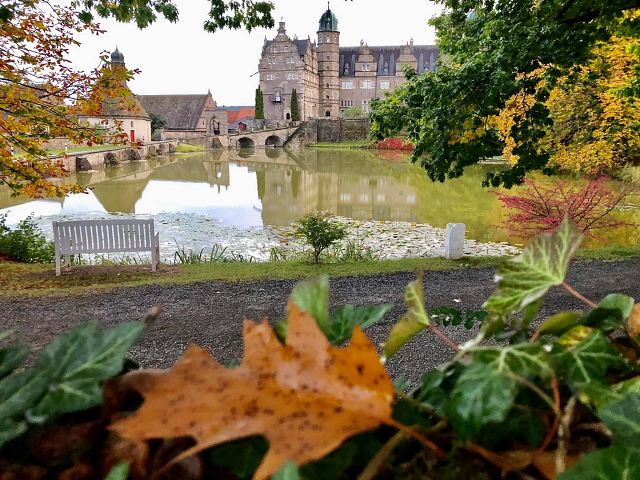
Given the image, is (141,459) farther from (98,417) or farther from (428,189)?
(428,189)

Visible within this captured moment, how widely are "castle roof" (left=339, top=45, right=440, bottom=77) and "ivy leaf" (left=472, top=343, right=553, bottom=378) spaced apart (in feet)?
247

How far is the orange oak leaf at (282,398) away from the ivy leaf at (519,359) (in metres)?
0.11

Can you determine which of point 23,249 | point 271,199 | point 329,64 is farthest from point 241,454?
point 329,64

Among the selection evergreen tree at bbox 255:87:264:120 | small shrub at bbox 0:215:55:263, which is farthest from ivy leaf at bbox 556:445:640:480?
evergreen tree at bbox 255:87:264:120

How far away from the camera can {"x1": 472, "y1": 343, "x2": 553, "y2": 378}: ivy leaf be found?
0.48m

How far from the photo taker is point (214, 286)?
25.4ft

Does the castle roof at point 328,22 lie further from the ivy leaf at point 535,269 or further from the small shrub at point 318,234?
the ivy leaf at point 535,269

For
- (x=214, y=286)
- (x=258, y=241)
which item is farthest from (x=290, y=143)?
(x=214, y=286)

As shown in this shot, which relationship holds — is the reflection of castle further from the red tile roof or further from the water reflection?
the red tile roof

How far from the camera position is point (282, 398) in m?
0.47

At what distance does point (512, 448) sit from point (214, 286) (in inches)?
295

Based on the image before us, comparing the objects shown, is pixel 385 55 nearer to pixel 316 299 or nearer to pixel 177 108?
pixel 177 108

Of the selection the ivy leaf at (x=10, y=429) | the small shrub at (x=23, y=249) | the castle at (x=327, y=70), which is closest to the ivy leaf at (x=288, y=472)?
the ivy leaf at (x=10, y=429)

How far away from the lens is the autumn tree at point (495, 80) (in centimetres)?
644
